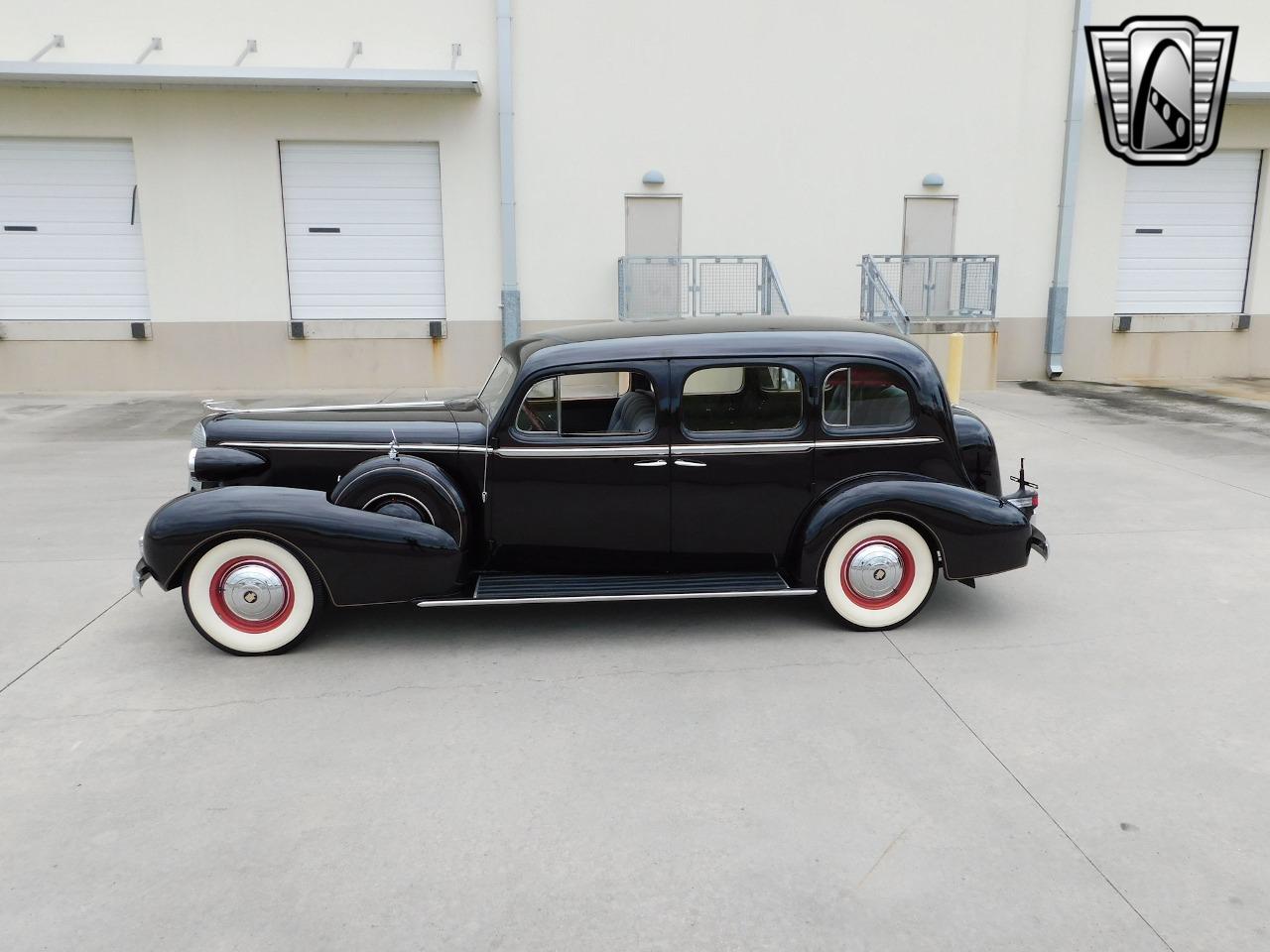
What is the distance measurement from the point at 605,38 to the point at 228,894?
1392 centimetres

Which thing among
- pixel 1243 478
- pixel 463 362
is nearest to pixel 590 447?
pixel 1243 478

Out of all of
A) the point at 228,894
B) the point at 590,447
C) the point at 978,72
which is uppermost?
the point at 978,72

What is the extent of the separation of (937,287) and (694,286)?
3.68 metres

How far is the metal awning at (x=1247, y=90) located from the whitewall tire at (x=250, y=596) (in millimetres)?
15992

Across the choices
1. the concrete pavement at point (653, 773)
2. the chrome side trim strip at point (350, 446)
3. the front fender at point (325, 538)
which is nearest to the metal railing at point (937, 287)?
the concrete pavement at point (653, 773)

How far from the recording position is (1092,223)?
619 inches

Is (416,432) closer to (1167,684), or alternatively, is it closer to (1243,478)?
(1167,684)

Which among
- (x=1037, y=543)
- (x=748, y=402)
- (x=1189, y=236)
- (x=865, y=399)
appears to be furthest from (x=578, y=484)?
(x=1189, y=236)

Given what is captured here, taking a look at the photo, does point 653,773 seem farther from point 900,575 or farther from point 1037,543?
point 1037,543

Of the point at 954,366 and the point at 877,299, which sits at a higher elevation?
the point at 877,299

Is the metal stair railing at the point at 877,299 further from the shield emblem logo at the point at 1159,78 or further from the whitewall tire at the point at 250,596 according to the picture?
the whitewall tire at the point at 250,596

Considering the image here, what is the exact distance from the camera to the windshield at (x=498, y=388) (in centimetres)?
505

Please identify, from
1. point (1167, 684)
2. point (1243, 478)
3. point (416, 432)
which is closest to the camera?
point (1167, 684)

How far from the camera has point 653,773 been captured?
11.8ft
